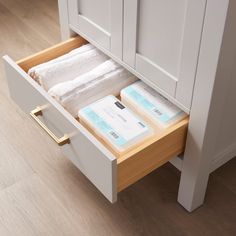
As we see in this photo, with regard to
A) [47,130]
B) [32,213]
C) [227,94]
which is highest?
[227,94]

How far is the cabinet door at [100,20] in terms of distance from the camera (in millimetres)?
1145

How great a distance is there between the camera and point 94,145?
1.00 m

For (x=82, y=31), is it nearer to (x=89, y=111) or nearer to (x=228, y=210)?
(x=89, y=111)

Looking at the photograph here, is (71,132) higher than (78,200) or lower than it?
higher

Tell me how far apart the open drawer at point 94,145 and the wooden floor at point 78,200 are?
0.70 ft

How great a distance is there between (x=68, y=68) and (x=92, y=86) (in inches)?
4.1

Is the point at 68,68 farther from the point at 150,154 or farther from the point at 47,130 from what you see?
the point at 150,154

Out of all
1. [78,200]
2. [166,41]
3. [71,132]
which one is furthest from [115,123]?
[78,200]

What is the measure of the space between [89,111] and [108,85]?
109 mm

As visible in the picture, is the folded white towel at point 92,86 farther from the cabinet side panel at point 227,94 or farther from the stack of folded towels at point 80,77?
the cabinet side panel at point 227,94

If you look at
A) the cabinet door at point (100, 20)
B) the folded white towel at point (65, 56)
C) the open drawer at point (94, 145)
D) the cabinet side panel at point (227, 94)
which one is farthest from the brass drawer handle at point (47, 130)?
the cabinet side panel at point (227, 94)

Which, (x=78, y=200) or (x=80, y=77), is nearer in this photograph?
(x=80, y=77)

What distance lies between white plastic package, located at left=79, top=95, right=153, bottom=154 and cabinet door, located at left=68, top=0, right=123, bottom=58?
0.15 meters

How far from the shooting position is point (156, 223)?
4.16ft
